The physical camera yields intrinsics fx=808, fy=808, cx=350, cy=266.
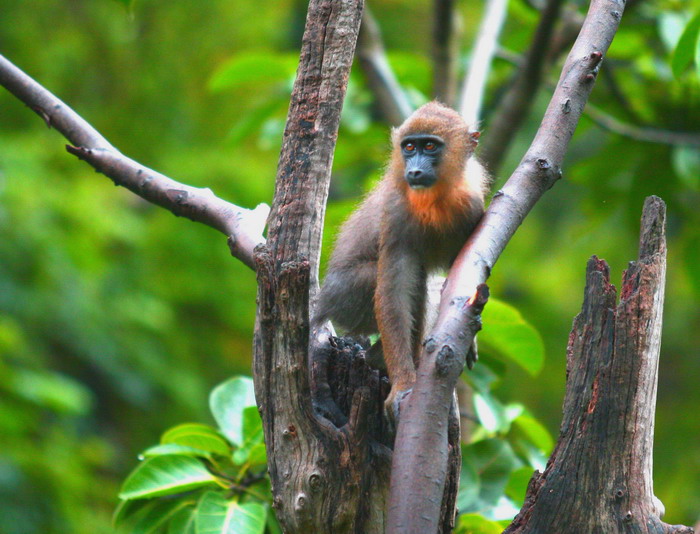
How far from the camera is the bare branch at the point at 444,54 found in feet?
20.3

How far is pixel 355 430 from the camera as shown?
286 centimetres

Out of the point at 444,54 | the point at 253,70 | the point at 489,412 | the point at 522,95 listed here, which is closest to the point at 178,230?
the point at 253,70

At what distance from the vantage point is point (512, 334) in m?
4.23

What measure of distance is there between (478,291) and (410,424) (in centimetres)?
47

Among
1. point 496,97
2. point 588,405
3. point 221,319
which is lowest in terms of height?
point 588,405

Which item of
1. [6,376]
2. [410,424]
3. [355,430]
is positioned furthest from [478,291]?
[6,376]

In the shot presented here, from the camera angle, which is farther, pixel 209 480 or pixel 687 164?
pixel 687 164

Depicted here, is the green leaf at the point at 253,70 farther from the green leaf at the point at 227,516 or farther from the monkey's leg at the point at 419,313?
the green leaf at the point at 227,516

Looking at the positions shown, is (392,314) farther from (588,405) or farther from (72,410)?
(72,410)

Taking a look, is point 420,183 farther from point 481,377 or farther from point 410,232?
point 481,377

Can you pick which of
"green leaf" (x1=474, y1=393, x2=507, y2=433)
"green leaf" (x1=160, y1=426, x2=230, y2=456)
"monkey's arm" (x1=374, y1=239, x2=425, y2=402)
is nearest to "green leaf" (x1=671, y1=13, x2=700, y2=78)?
"monkey's arm" (x1=374, y1=239, x2=425, y2=402)

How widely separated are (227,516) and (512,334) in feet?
5.85

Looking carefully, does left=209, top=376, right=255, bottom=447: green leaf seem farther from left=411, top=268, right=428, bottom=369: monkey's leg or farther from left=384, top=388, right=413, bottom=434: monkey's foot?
left=411, top=268, right=428, bottom=369: monkey's leg

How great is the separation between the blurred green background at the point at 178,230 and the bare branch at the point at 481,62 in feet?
1.88
